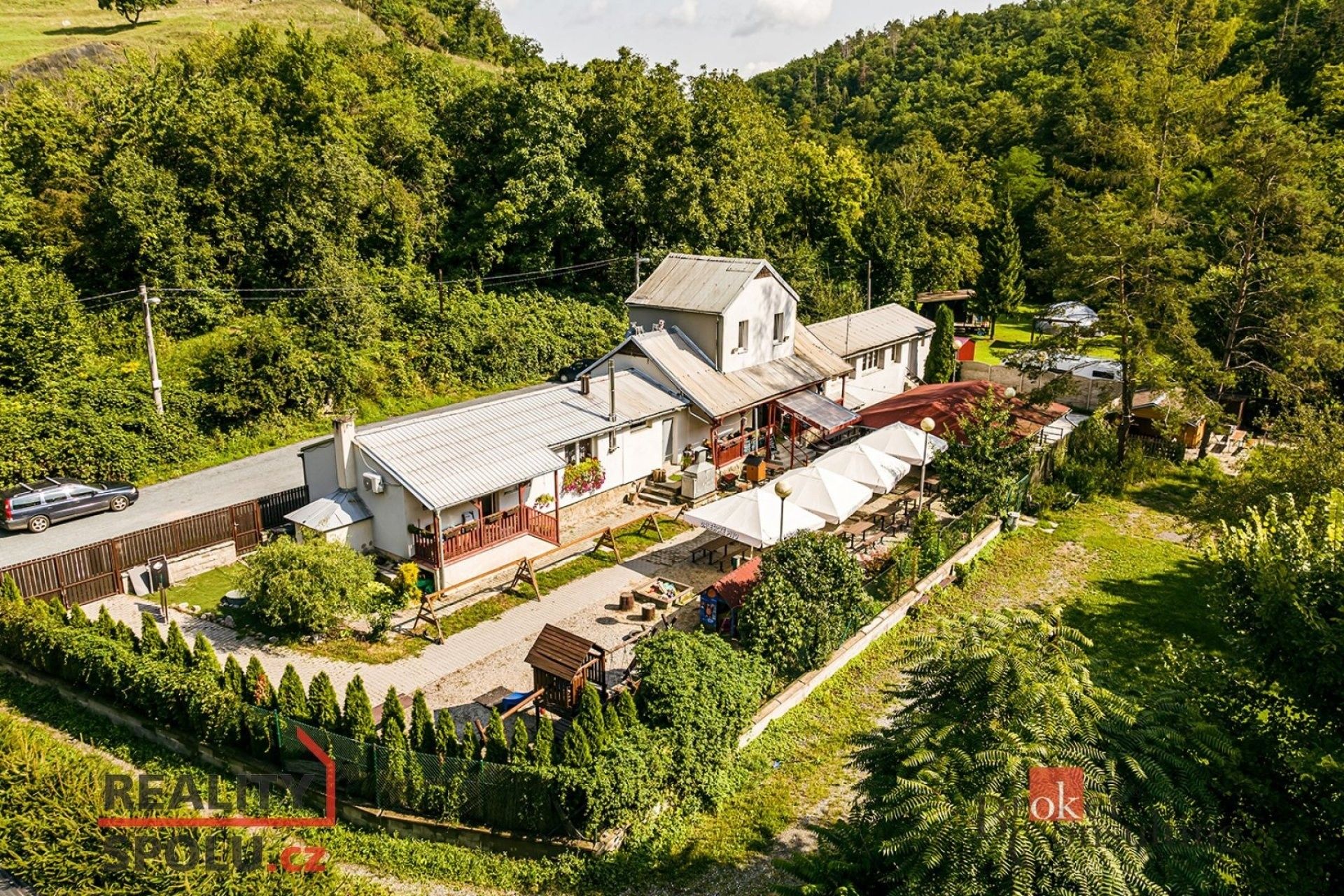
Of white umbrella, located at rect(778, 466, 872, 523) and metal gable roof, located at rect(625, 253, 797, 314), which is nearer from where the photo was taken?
white umbrella, located at rect(778, 466, 872, 523)

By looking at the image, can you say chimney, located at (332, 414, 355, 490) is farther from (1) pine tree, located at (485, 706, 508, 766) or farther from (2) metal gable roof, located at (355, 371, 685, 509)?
(1) pine tree, located at (485, 706, 508, 766)

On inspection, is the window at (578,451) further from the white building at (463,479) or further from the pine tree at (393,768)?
the pine tree at (393,768)

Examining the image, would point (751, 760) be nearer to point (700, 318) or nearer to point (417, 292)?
point (700, 318)

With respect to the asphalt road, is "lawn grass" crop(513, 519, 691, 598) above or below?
below

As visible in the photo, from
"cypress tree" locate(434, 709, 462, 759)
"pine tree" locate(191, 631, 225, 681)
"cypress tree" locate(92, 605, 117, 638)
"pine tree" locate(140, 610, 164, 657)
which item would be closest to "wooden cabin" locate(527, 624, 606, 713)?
"cypress tree" locate(434, 709, 462, 759)

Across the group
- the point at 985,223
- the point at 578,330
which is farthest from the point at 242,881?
the point at 985,223

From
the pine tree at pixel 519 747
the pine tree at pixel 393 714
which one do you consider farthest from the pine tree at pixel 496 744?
the pine tree at pixel 393 714
